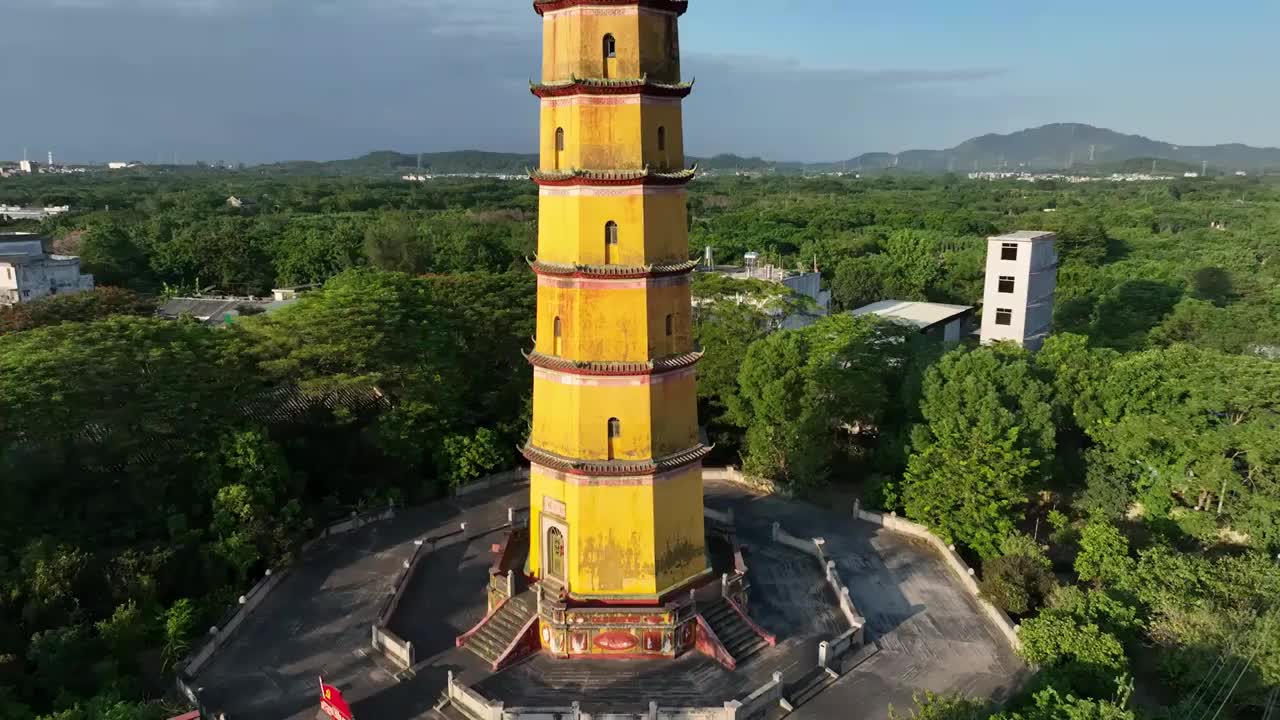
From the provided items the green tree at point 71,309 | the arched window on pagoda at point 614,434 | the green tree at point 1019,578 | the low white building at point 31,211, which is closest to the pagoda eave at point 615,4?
the arched window on pagoda at point 614,434

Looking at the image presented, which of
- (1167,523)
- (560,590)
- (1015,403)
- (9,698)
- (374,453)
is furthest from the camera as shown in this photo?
(374,453)

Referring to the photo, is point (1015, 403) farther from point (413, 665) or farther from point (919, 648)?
point (413, 665)

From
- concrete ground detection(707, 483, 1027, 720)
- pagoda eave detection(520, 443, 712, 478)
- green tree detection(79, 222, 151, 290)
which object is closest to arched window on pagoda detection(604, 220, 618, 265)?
pagoda eave detection(520, 443, 712, 478)

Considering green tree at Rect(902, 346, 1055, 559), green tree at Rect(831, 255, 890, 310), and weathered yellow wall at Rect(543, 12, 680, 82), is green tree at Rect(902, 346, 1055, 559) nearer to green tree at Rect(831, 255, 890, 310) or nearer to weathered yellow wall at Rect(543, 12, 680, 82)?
weathered yellow wall at Rect(543, 12, 680, 82)

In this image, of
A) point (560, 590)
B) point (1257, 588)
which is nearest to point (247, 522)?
Result: point (560, 590)

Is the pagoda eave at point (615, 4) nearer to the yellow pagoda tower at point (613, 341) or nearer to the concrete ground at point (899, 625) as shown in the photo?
the yellow pagoda tower at point (613, 341)
